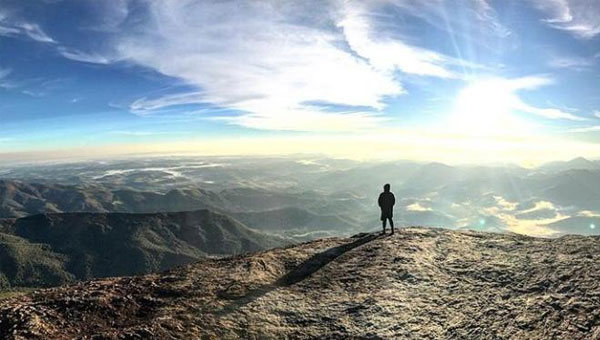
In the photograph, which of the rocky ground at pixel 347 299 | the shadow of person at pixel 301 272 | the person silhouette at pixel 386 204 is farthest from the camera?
the person silhouette at pixel 386 204

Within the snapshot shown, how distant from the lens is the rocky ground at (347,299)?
56.4 ft

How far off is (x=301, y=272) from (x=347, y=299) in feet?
15.1

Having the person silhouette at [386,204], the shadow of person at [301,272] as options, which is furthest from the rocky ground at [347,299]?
the person silhouette at [386,204]

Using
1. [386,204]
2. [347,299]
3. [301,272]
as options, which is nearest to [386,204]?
[386,204]

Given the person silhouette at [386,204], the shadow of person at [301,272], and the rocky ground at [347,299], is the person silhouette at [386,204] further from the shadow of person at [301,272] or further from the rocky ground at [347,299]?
the rocky ground at [347,299]

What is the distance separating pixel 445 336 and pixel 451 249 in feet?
38.2

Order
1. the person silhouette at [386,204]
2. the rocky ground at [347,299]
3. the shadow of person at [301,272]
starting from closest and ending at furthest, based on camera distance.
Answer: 1. the rocky ground at [347,299]
2. the shadow of person at [301,272]
3. the person silhouette at [386,204]

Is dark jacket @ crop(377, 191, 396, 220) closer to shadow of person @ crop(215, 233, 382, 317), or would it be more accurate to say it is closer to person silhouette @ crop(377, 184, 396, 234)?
person silhouette @ crop(377, 184, 396, 234)

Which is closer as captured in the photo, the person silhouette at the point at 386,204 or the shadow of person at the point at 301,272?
the shadow of person at the point at 301,272

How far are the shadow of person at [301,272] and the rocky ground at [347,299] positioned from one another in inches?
3.9

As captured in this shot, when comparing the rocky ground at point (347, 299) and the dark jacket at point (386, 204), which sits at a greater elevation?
the dark jacket at point (386, 204)

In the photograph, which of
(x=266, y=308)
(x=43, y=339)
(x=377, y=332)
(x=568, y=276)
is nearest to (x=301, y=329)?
(x=266, y=308)

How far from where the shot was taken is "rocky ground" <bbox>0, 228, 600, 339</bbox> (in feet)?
56.4

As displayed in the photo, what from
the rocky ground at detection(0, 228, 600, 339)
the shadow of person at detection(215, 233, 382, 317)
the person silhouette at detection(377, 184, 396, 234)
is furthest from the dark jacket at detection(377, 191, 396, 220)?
the rocky ground at detection(0, 228, 600, 339)
